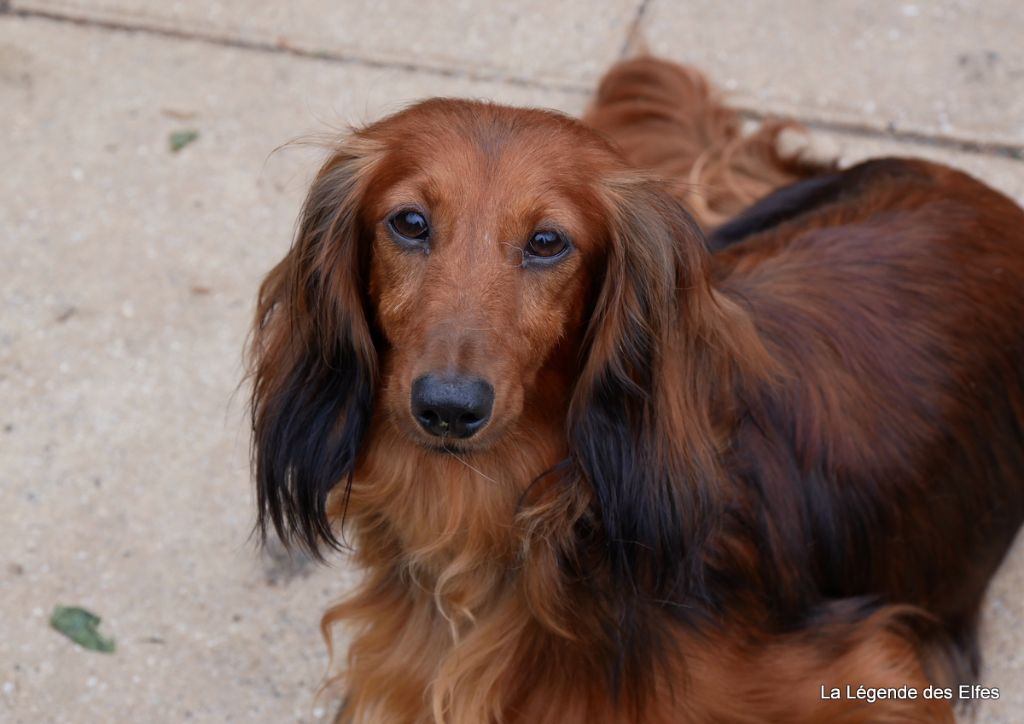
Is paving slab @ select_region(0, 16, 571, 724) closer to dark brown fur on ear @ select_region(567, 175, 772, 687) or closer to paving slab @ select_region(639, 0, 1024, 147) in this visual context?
paving slab @ select_region(639, 0, 1024, 147)

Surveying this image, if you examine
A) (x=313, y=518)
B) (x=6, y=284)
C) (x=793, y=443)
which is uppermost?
(x=793, y=443)

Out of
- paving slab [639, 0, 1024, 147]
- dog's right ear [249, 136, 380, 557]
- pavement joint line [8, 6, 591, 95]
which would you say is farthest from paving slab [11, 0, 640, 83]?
dog's right ear [249, 136, 380, 557]

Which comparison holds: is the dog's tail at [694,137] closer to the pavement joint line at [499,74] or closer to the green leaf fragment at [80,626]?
the pavement joint line at [499,74]

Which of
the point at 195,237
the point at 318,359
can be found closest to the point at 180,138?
the point at 195,237

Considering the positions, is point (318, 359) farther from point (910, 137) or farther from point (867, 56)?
point (867, 56)

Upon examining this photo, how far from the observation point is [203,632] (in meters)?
3.46

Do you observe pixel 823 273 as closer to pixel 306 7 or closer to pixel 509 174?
pixel 509 174

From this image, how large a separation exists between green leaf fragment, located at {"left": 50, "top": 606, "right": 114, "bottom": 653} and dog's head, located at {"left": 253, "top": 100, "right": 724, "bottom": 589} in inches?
36.0

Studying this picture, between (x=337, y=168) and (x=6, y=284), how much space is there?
6.62ft

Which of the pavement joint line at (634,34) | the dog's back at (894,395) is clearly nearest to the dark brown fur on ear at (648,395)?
the dog's back at (894,395)

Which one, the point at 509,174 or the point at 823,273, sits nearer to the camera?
the point at 509,174

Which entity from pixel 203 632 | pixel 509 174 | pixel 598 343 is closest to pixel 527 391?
pixel 598 343

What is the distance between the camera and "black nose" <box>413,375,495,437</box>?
90.0 inches

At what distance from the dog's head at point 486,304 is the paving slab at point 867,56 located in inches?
95.5
